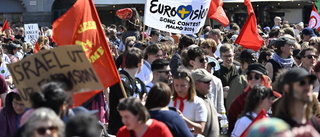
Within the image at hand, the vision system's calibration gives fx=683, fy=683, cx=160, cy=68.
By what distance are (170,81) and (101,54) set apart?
171 centimetres

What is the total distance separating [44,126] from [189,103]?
2915 millimetres

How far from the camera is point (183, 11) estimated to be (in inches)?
491

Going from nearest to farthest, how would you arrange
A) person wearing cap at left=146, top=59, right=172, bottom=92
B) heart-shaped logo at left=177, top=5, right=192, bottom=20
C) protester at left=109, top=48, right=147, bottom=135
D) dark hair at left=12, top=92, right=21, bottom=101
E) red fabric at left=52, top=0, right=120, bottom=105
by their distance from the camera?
1. red fabric at left=52, top=0, right=120, bottom=105
2. dark hair at left=12, top=92, right=21, bottom=101
3. protester at left=109, top=48, right=147, bottom=135
4. person wearing cap at left=146, top=59, right=172, bottom=92
5. heart-shaped logo at left=177, top=5, right=192, bottom=20

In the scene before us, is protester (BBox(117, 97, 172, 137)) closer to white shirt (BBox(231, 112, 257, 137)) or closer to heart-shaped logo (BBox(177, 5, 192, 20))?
white shirt (BBox(231, 112, 257, 137))

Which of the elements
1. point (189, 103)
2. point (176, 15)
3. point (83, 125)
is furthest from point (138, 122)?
point (176, 15)

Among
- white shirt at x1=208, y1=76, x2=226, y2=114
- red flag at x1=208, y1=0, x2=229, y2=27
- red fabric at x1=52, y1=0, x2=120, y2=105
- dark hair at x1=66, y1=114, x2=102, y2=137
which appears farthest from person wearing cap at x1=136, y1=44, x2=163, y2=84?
red flag at x1=208, y1=0, x2=229, y2=27

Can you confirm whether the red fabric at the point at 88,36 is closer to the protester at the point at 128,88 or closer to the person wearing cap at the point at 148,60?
the protester at the point at 128,88

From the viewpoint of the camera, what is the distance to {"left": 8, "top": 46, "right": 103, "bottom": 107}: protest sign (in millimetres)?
5379

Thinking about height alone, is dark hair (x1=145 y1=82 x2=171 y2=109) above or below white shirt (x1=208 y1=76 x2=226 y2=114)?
above

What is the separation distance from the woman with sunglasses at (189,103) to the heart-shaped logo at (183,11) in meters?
5.57

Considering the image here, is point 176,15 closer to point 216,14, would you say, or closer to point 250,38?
point 250,38

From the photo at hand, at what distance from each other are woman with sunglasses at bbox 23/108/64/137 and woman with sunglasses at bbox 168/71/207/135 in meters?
2.67

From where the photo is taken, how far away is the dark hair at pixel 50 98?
15.6 ft

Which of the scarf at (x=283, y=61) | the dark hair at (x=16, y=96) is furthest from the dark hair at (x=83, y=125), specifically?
the scarf at (x=283, y=61)
